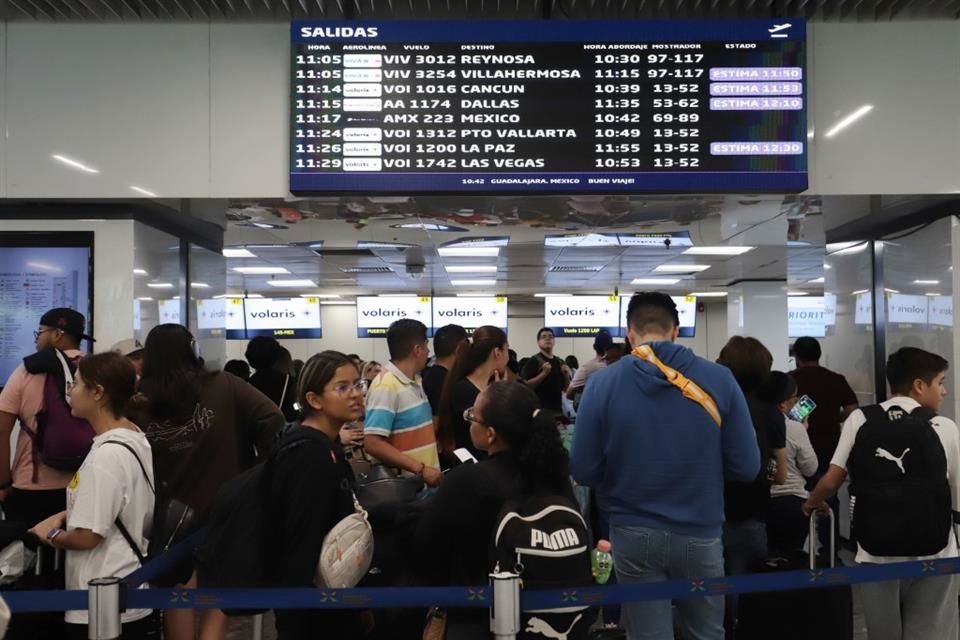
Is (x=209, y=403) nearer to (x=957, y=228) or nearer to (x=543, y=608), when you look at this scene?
(x=543, y=608)

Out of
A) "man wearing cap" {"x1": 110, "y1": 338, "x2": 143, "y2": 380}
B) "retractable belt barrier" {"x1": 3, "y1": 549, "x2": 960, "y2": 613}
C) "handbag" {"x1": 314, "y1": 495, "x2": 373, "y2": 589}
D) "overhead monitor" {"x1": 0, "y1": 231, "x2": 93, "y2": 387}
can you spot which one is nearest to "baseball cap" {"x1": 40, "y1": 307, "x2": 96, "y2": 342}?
"man wearing cap" {"x1": 110, "y1": 338, "x2": 143, "y2": 380}

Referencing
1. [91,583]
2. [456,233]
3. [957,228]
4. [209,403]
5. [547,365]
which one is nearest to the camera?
[91,583]

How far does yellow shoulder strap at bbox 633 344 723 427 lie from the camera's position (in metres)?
2.63

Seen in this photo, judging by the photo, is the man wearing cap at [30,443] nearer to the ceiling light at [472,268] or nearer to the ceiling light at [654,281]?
the ceiling light at [472,268]

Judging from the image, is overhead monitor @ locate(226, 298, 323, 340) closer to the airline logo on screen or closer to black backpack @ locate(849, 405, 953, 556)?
the airline logo on screen

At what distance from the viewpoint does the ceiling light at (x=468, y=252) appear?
338 inches

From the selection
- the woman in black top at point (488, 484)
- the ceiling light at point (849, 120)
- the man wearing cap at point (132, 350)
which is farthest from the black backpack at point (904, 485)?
the man wearing cap at point (132, 350)

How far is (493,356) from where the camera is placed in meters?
4.05

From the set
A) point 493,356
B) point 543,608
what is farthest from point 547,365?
point 543,608

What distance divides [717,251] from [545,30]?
552 cm

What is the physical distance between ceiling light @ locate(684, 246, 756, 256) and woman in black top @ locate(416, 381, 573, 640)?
7.02 metres

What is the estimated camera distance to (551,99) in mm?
4375

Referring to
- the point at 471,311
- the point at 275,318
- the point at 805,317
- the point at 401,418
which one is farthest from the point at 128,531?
the point at 805,317

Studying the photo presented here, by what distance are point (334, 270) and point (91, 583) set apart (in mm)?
8991
